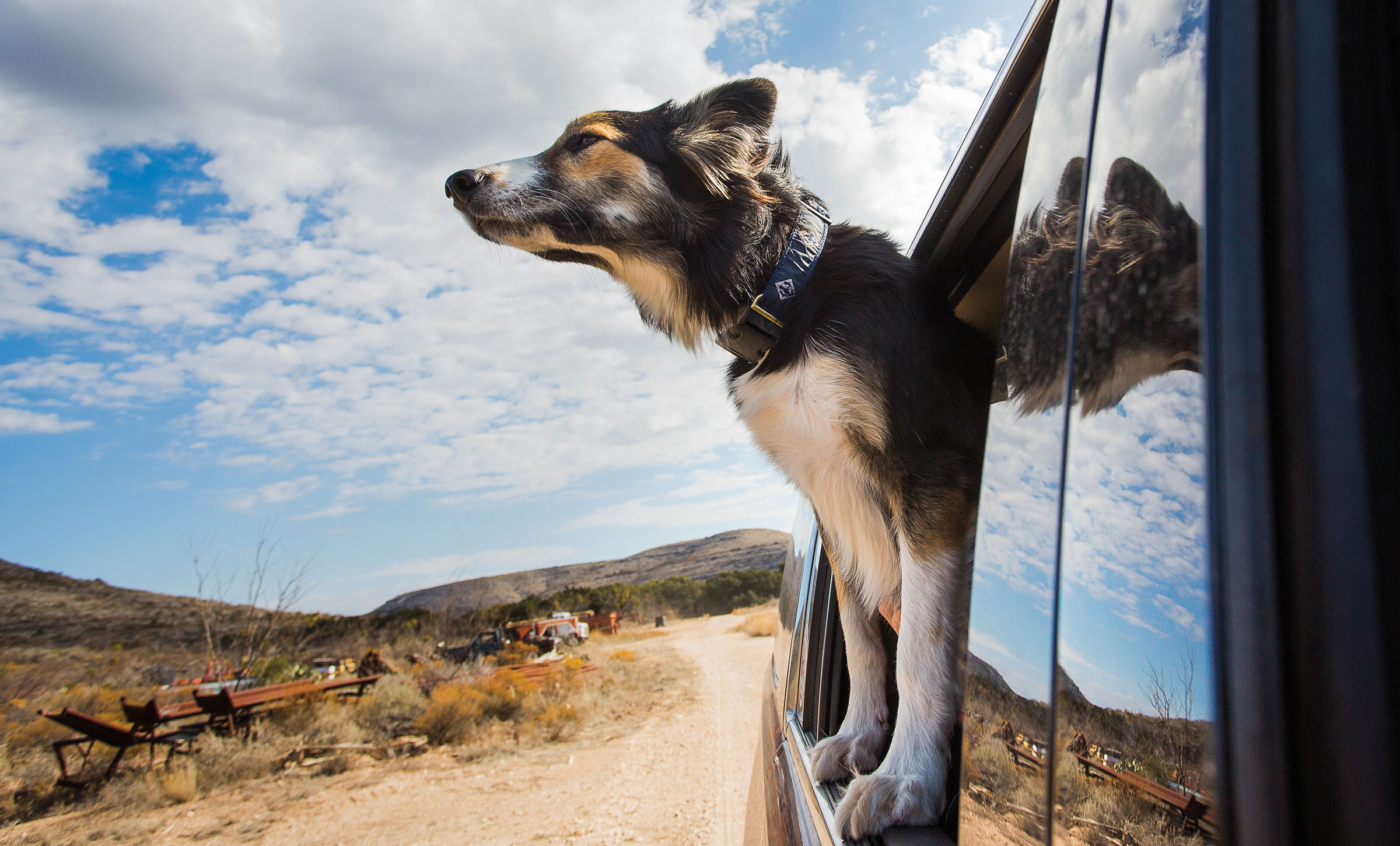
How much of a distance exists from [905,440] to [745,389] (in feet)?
2.07

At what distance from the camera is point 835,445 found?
2209 millimetres

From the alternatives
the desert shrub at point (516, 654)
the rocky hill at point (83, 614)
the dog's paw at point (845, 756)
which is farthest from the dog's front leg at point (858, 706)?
the rocky hill at point (83, 614)

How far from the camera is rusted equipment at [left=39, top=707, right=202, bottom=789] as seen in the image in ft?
30.0

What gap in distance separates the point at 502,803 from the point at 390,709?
5.61 meters

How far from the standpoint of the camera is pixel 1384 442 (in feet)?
1.64

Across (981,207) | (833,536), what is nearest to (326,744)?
(833,536)

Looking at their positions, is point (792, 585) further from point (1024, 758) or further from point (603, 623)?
point (603, 623)

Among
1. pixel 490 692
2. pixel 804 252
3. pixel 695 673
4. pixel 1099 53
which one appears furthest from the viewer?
pixel 695 673

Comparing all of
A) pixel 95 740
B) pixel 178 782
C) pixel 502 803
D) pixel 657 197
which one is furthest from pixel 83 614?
pixel 657 197

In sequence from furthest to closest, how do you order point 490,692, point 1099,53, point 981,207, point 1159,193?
point 490,692
point 981,207
point 1099,53
point 1159,193

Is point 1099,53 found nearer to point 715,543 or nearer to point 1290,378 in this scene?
point 1290,378

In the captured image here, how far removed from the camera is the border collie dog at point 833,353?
1834 millimetres

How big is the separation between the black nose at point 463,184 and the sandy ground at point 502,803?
6759 millimetres

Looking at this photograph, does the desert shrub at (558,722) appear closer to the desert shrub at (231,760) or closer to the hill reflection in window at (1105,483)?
the desert shrub at (231,760)
